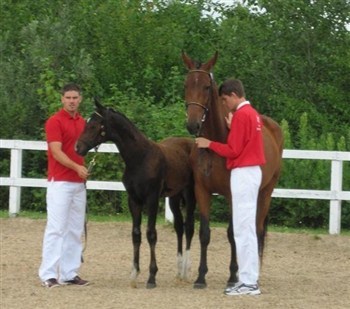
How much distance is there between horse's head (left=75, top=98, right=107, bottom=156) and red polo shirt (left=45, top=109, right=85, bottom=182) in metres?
0.24

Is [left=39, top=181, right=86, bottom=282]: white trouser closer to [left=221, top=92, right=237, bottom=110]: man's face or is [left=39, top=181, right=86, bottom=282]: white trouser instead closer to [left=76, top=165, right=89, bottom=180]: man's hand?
[left=76, top=165, right=89, bottom=180]: man's hand

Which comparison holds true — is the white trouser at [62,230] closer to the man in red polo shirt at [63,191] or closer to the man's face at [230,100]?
the man in red polo shirt at [63,191]

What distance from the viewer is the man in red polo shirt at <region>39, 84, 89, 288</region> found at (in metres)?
10.8

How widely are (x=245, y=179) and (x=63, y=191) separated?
6.61 feet

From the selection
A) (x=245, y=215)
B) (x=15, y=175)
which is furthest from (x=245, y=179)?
(x=15, y=175)

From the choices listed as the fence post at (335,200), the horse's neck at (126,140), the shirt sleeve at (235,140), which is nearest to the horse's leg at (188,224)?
the horse's neck at (126,140)

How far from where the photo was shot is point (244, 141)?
10.0 metres

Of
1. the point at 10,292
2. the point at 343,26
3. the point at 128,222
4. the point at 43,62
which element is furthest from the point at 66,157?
the point at 343,26

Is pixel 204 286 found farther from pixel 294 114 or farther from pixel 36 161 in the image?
pixel 294 114

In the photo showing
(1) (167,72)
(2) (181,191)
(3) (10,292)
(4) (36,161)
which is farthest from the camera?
(1) (167,72)

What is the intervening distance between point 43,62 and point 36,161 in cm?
221

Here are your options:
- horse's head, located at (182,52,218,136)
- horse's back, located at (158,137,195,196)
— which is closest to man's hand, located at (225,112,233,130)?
horse's head, located at (182,52,218,136)

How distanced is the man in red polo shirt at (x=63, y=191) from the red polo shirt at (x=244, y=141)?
1.60 meters

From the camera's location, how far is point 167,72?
22.6 metres
